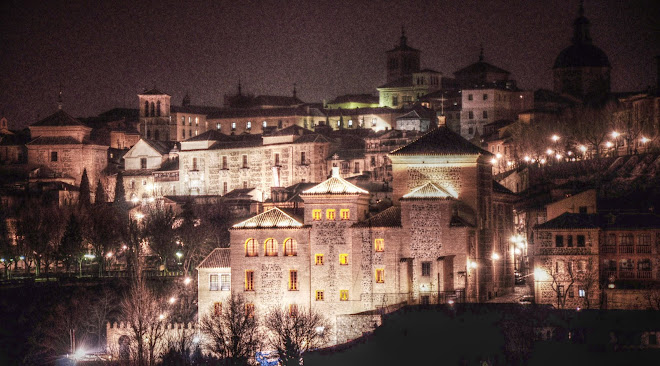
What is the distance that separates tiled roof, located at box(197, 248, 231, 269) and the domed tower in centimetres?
5513

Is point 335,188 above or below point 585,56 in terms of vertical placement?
below

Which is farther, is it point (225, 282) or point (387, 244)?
point (225, 282)

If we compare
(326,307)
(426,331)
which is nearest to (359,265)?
(326,307)

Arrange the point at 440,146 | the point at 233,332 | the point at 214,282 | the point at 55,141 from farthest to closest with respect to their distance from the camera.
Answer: the point at 55,141 < the point at 440,146 < the point at 214,282 < the point at 233,332

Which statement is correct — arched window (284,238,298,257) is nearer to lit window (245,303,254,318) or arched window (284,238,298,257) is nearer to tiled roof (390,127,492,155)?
lit window (245,303,254,318)

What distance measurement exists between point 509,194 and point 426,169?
679 cm

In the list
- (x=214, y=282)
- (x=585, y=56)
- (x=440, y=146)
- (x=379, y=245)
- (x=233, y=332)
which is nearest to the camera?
(x=233, y=332)

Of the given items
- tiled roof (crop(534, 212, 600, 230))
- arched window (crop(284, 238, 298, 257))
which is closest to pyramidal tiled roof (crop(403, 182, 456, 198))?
tiled roof (crop(534, 212, 600, 230))

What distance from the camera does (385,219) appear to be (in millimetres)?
58094

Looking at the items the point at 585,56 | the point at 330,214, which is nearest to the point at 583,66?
the point at 585,56

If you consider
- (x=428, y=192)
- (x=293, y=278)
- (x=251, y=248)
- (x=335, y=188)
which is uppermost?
(x=335, y=188)

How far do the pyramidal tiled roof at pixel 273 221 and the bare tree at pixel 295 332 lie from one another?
3.66 m

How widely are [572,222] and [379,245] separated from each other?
836cm

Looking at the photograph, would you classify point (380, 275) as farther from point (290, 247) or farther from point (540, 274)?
point (540, 274)
